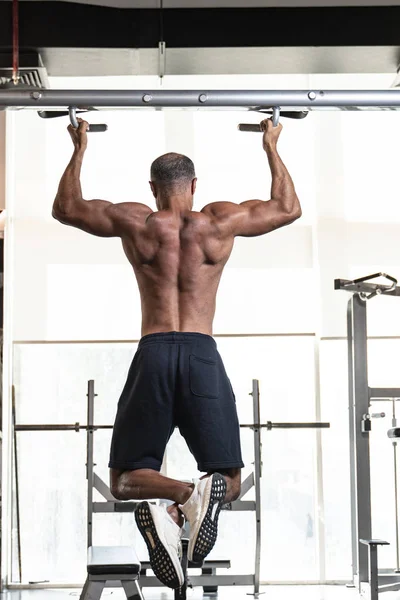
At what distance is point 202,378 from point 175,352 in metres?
0.15

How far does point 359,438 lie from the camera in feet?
22.6

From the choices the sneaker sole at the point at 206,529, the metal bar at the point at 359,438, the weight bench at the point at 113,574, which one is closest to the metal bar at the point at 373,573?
the metal bar at the point at 359,438

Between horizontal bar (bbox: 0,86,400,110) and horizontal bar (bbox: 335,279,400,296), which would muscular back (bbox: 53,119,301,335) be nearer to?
horizontal bar (bbox: 0,86,400,110)

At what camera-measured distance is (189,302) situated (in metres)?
3.73

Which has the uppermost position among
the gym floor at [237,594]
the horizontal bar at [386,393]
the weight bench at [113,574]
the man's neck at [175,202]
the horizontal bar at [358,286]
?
the man's neck at [175,202]

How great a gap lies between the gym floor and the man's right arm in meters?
4.12

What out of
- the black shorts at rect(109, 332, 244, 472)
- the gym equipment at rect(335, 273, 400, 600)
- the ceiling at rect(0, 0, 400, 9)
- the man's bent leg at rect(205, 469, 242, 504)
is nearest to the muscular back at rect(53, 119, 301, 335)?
the black shorts at rect(109, 332, 244, 472)

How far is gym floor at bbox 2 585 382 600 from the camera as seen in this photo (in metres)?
7.18

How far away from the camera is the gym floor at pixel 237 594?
7180mm


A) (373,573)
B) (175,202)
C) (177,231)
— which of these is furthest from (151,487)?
(373,573)

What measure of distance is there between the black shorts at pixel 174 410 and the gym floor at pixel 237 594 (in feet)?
12.6

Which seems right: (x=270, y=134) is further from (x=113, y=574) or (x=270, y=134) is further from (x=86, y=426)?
(x=86, y=426)

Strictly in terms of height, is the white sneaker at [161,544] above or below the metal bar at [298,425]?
below

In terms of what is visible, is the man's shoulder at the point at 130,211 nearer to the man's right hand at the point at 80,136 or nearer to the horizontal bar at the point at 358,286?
the man's right hand at the point at 80,136
